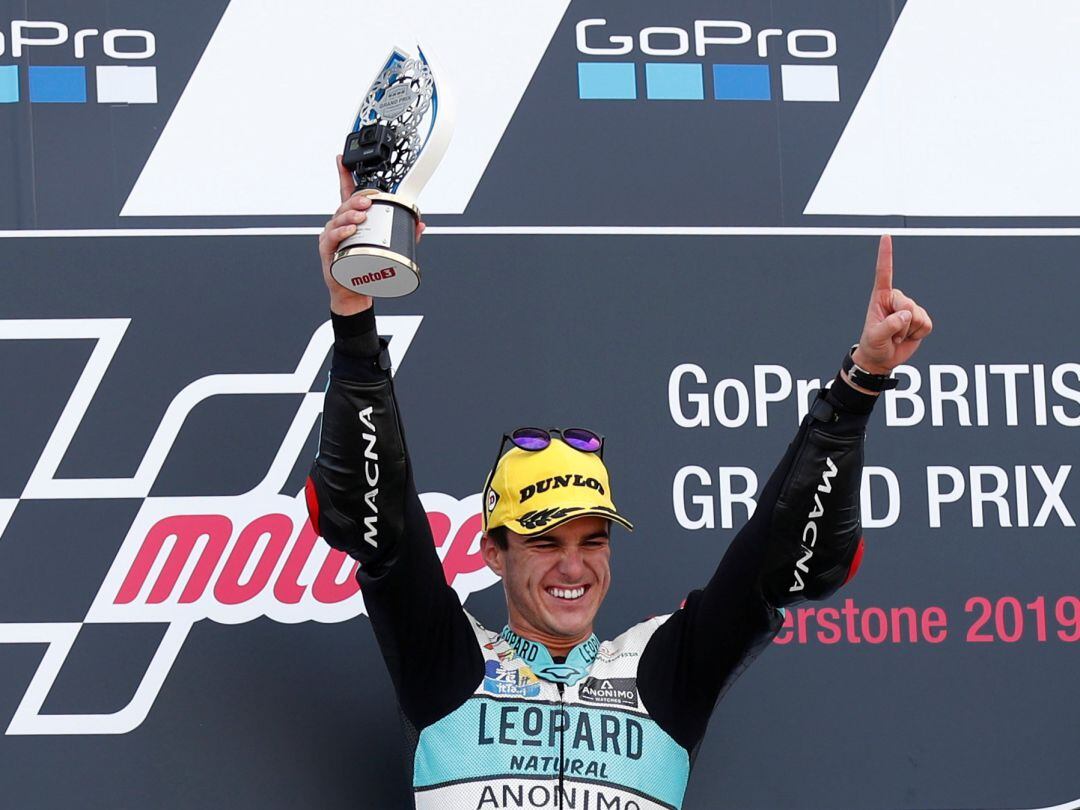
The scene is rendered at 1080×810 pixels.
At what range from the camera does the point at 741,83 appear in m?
3.08

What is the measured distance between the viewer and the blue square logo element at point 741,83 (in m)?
3.07

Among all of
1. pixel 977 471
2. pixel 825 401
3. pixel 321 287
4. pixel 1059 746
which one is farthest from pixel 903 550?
pixel 321 287

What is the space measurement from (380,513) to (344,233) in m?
0.43

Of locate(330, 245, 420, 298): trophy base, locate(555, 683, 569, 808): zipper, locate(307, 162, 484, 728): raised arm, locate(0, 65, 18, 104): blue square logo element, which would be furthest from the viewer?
locate(0, 65, 18, 104): blue square logo element

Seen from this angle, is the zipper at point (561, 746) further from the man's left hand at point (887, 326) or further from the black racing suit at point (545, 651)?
the man's left hand at point (887, 326)

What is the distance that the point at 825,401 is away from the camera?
2475 mm

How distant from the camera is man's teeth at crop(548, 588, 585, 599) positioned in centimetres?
259

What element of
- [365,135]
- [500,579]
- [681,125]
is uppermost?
[681,125]

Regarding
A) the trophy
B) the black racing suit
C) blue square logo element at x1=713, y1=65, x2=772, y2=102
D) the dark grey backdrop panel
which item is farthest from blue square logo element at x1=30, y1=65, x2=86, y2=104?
blue square logo element at x1=713, y1=65, x2=772, y2=102

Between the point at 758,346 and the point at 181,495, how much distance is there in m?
1.06

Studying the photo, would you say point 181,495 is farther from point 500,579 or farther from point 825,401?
point 825,401

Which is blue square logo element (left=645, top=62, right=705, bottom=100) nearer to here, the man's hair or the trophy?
the trophy

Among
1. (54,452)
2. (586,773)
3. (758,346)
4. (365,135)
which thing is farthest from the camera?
(758,346)

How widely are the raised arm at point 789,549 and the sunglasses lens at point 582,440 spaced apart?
285 millimetres
